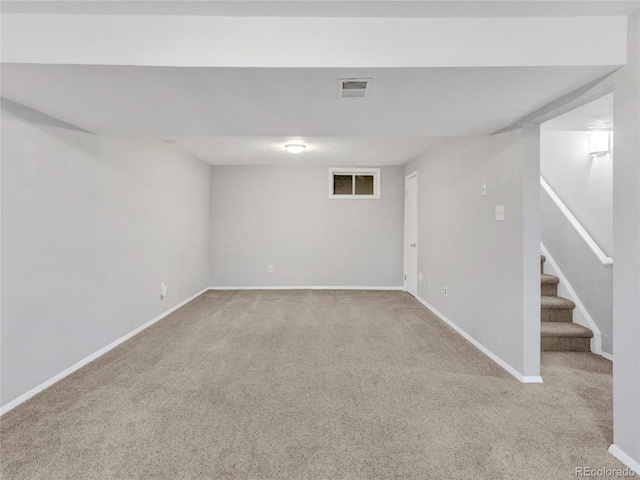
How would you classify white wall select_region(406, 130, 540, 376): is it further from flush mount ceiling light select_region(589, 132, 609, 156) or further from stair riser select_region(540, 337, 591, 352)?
flush mount ceiling light select_region(589, 132, 609, 156)

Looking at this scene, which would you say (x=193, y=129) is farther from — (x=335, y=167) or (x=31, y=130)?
(x=335, y=167)

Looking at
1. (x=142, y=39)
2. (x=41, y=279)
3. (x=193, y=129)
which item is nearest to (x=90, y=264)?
(x=41, y=279)

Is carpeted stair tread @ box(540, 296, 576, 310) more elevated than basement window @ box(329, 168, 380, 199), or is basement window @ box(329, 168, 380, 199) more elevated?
basement window @ box(329, 168, 380, 199)

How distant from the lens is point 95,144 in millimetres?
2910

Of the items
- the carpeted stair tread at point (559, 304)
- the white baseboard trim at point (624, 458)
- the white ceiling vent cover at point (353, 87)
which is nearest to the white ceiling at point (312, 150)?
the white ceiling vent cover at point (353, 87)

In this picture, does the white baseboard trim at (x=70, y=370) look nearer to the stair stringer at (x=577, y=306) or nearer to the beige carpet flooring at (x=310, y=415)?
the beige carpet flooring at (x=310, y=415)

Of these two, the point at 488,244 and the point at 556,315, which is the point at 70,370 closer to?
the point at 488,244

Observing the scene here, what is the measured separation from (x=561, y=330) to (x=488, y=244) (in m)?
1.06

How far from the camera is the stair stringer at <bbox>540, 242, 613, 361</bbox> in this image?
3.01 metres

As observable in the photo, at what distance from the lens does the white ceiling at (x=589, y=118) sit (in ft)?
8.20

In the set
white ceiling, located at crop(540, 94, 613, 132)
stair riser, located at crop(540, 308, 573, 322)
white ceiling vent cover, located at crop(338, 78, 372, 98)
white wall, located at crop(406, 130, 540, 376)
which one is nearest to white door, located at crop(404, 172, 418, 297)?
white wall, located at crop(406, 130, 540, 376)

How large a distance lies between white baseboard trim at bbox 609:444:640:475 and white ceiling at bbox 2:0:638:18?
87.3 inches

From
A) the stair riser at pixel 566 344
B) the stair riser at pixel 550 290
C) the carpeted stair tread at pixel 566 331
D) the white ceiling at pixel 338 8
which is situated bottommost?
the stair riser at pixel 566 344

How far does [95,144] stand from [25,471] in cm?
243
